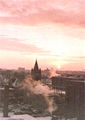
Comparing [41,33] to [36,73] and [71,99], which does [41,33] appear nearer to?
[36,73]

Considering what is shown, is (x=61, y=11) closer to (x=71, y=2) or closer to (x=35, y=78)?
(x=71, y=2)

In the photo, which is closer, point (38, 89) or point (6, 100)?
point (6, 100)

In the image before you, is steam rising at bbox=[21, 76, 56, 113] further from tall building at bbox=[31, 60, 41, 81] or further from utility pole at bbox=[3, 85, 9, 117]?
utility pole at bbox=[3, 85, 9, 117]

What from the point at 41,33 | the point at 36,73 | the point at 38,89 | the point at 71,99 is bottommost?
the point at 71,99

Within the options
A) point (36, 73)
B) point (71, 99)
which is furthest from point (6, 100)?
point (71, 99)

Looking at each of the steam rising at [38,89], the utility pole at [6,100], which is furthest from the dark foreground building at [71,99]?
the utility pole at [6,100]

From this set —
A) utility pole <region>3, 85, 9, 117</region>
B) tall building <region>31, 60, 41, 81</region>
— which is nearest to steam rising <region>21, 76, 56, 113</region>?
tall building <region>31, 60, 41, 81</region>

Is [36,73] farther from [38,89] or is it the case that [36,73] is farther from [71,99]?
[71,99]

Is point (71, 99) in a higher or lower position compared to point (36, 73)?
lower
